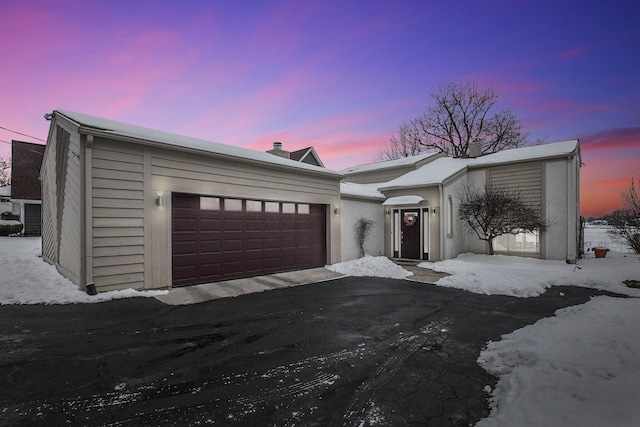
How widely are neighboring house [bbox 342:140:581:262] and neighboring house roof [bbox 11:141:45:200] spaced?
20.1 meters

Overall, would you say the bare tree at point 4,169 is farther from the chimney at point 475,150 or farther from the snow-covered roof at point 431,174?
the chimney at point 475,150

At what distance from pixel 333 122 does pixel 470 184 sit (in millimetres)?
7989

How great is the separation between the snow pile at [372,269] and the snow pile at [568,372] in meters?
4.28

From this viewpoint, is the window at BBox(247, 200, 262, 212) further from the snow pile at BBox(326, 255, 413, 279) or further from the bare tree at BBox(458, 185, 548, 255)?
the bare tree at BBox(458, 185, 548, 255)

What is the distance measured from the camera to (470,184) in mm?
13055

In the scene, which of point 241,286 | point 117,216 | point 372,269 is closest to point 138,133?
point 117,216

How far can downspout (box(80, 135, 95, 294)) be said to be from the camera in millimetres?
5590

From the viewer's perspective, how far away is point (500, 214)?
36.4ft

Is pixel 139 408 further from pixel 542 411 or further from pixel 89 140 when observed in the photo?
pixel 89 140

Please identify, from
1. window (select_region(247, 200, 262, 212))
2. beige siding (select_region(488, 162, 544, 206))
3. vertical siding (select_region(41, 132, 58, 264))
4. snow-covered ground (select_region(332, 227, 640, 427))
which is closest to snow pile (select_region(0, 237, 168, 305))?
vertical siding (select_region(41, 132, 58, 264))

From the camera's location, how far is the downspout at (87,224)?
5.59 m

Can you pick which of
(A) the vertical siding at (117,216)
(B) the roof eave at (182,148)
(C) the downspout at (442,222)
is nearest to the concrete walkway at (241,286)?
(A) the vertical siding at (117,216)

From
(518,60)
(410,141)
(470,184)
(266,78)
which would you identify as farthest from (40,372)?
(410,141)

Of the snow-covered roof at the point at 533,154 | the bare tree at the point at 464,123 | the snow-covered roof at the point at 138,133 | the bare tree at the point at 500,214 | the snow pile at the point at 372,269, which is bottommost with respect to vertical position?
the snow pile at the point at 372,269
